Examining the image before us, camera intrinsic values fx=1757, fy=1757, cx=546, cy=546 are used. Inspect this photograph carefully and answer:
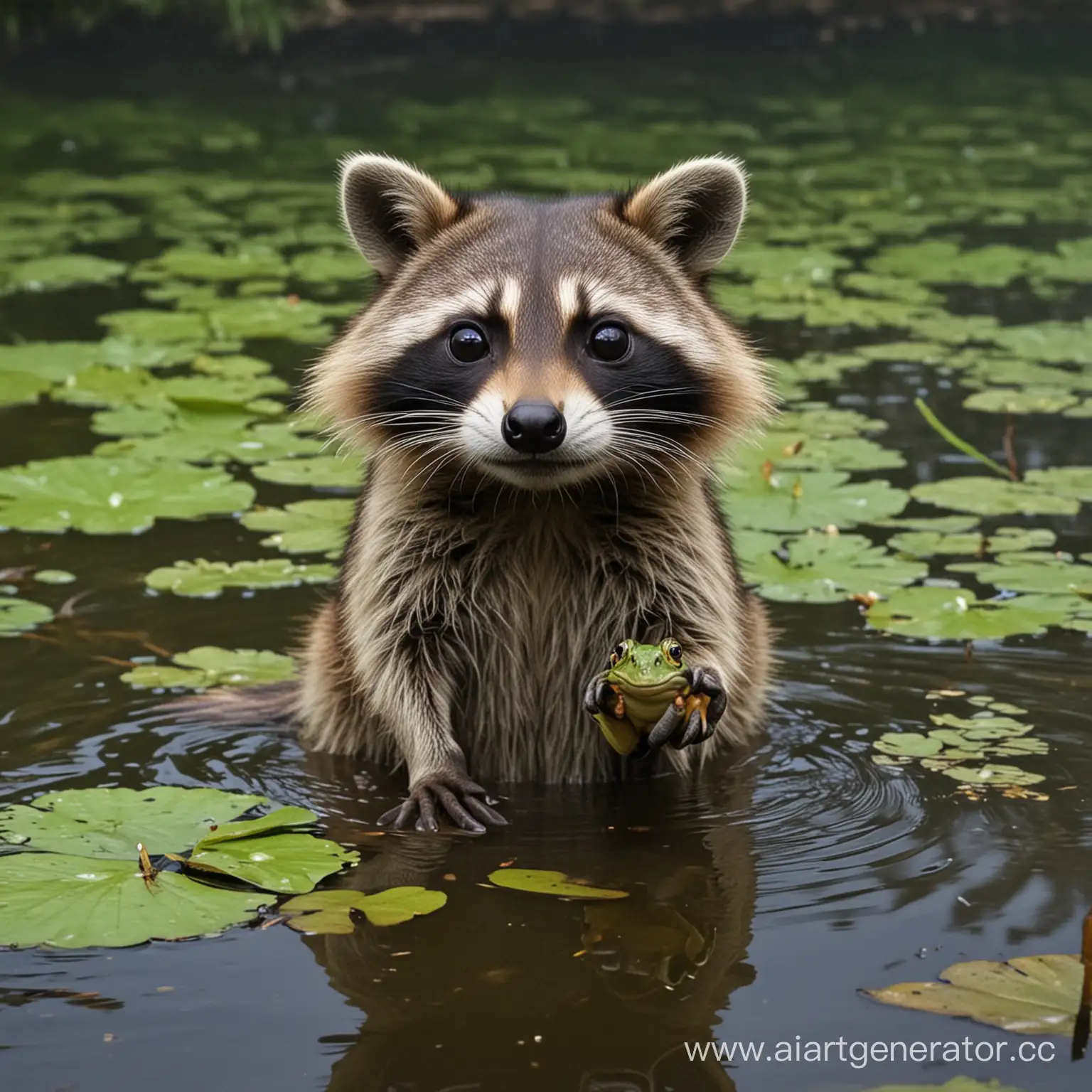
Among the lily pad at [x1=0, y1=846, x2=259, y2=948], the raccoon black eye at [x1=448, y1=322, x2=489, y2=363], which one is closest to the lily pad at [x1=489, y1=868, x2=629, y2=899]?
the lily pad at [x1=0, y1=846, x2=259, y2=948]

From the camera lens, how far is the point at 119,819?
3.33m

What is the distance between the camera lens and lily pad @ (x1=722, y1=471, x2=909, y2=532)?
5.23m

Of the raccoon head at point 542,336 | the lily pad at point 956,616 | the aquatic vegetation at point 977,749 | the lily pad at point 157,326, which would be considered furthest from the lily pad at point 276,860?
the lily pad at point 157,326

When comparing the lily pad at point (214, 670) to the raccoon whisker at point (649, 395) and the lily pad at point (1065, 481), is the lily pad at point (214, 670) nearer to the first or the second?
the raccoon whisker at point (649, 395)

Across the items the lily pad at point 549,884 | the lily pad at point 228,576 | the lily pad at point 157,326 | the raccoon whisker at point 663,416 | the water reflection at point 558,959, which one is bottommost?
the water reflection at point 558,959

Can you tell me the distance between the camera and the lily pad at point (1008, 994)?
2605 mm

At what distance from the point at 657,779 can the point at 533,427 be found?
100 centimetres

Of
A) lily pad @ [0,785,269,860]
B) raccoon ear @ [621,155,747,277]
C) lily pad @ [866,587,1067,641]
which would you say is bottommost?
lily pad @ [0,785,269,860]

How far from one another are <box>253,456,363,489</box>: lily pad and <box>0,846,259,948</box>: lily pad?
2.63 m

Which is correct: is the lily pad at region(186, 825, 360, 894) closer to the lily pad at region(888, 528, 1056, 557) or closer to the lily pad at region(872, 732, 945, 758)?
the lily pad at region(872, 732, 945, 758)

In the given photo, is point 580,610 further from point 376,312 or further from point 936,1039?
point 936,1039

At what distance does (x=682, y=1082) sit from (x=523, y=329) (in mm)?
1513

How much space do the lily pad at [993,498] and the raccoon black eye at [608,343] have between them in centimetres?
215

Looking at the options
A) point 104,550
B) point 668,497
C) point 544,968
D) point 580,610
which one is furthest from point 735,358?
point 104,550
